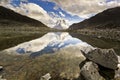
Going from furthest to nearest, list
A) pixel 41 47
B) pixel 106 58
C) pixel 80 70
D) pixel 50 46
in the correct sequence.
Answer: pixel 50 46 → pixel 41 47 → pixel 106 58 → pixel 80 70

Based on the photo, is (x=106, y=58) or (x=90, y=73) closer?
(x=90, y=73)

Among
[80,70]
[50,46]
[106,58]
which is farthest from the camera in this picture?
[50,46]

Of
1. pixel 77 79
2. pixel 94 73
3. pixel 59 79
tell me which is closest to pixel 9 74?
pixel 59 79

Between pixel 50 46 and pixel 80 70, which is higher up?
pixel 80 70

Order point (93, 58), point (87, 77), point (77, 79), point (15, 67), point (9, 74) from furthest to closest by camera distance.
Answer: point (15, 67) → point (93, 58) → point (9, 74) → point (77, 79) → point (87, 77)

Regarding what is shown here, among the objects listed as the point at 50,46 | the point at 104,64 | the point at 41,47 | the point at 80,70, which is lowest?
the point at 50,46

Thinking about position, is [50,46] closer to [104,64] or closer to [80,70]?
Result: [104,64]

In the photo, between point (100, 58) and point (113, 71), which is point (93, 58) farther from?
point (113, 71)

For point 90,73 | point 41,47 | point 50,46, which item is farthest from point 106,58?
point 50,46

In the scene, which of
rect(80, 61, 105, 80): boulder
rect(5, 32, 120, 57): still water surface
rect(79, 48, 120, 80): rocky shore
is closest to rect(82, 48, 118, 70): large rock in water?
rect(79, 48, 120, 80): rocky shore

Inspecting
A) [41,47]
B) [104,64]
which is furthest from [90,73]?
[41,47]

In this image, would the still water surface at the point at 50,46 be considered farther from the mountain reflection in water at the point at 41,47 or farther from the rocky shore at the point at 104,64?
the rocky shore at the point at 104,64
